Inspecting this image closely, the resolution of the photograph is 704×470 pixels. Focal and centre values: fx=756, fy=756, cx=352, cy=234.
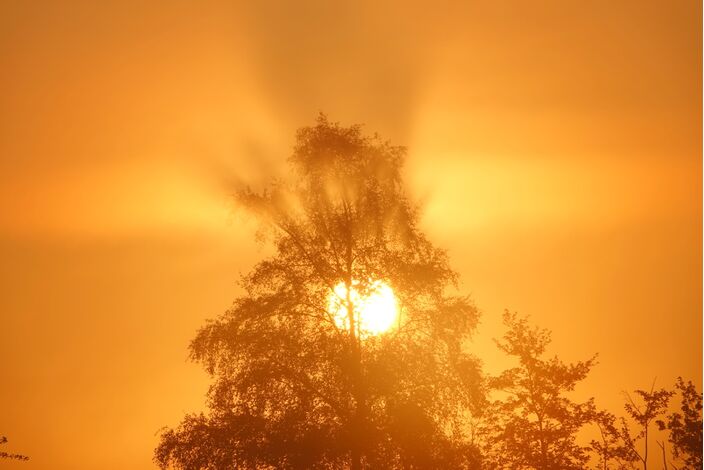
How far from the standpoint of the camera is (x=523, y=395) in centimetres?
3691

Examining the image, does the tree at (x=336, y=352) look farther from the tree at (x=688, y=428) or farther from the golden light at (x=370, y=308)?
the tree at (x=688, y=428)

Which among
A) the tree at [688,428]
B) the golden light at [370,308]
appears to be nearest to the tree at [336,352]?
the golden light at [370,308]

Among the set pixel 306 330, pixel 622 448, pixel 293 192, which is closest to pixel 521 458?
pixel 622 448

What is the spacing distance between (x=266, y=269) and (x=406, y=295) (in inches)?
197

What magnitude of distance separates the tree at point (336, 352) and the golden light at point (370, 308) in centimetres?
7

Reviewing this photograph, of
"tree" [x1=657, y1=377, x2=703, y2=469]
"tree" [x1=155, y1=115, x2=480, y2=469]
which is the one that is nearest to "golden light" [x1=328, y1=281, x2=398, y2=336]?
"tree" [x1=155, y1=115, x2=480, y2=469]

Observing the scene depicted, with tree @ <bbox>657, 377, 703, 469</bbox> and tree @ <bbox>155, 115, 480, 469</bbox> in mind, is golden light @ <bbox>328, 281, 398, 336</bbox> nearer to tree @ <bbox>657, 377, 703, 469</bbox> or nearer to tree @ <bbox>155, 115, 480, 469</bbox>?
tree @ <bbox>155, 115, 480, 469</bbox>

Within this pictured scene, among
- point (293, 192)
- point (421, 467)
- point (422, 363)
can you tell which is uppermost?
point (293, 192)

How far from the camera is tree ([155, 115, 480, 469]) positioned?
24422mm

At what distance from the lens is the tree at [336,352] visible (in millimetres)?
24422

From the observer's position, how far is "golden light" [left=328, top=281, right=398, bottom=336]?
25.9m

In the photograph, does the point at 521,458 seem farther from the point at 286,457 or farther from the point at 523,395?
the point at 286,457

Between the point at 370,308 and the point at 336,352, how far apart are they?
1925 millimetres

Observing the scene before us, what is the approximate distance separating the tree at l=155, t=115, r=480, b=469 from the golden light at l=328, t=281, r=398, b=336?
72mm
